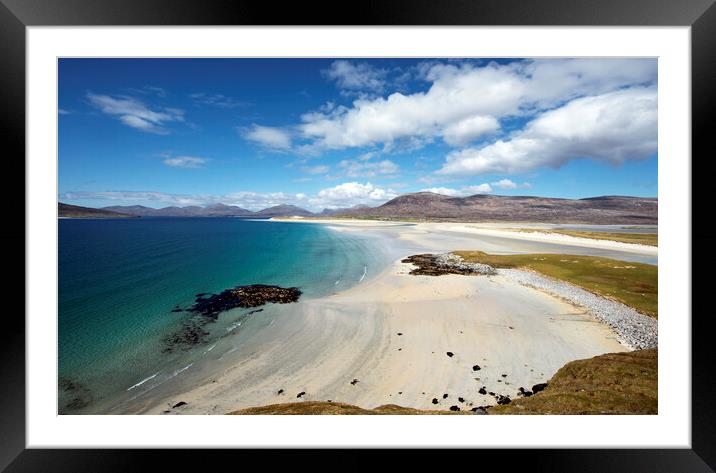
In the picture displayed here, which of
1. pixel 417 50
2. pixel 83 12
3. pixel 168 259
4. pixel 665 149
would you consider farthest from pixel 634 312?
pixel 168 259

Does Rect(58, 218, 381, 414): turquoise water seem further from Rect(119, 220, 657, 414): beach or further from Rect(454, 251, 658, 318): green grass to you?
Rect(454, 251, 658, 318): green grass

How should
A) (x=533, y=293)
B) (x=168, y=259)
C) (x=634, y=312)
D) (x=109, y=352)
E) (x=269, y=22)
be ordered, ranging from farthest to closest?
(x=168, y=259)
(x=533, y=293)
(x=634, y=312)
(x=109, y=352)
(x=269, y=22)

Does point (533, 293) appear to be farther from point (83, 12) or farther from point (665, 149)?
point (83, 12)

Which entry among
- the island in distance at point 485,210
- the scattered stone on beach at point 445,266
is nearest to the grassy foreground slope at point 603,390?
the scattered stone on beach at point 445,266

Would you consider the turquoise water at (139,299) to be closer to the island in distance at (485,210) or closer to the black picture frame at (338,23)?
the black picture frame at (338,23)

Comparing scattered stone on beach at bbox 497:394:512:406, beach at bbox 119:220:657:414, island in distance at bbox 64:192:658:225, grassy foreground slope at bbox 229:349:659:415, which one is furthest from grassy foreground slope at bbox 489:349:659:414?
island in distance at bbox 64:192:658:225

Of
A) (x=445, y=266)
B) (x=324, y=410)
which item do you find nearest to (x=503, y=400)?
(x=324, y=410)

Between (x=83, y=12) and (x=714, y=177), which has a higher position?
(x=83, y=12)
